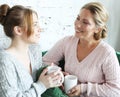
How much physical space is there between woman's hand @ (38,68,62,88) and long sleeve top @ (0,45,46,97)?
0.08ft

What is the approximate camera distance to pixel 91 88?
1.58m

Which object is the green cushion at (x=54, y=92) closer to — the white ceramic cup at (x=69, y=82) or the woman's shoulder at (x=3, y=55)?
the white ceramic cup at (x=69, y=82)

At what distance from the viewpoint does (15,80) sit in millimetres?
1316

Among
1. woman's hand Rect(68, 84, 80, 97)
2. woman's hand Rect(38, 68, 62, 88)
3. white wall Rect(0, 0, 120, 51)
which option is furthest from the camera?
white wall Rect(0, 0, 120, 51)

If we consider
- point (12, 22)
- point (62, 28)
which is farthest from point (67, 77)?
point (62, 28)

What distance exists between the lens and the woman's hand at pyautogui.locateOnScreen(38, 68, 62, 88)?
4.60 feet

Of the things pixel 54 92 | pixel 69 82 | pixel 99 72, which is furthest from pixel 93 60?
pixel 54 92

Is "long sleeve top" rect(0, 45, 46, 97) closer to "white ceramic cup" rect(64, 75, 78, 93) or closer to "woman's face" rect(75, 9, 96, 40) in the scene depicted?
"white ceramic cup" rect(64, 75, 78, 93)

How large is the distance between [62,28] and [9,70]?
3.24 feet

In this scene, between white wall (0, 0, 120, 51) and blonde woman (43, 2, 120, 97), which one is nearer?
blonde woman (43, 2, 120, 97)

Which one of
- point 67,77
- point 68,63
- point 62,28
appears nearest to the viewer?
point 67,77

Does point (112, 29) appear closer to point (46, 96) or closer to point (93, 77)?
point (93, 77)

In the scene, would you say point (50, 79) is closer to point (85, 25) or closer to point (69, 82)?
point (69, 82)

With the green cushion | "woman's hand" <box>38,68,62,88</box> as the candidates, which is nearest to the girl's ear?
"woman's hand" <box>38,68,62,88</box>
